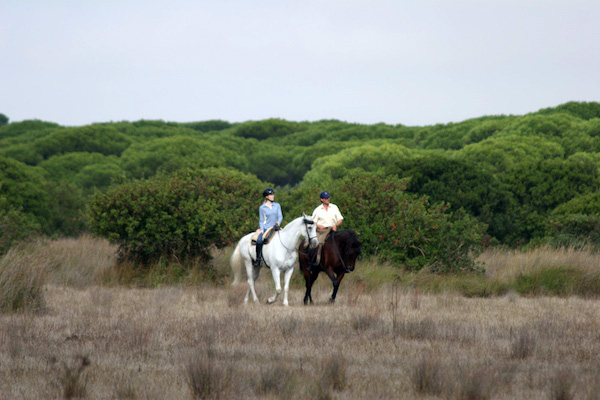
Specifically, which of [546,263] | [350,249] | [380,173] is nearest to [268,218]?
[350,249]

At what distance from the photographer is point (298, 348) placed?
10.9m

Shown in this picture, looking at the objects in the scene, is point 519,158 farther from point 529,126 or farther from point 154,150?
point 154,150

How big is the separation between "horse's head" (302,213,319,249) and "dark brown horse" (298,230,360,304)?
91 cm

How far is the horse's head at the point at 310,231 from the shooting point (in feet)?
52.8

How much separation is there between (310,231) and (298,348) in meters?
5.41

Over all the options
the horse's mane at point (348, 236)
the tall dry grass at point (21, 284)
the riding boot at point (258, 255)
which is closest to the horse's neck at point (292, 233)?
the riding boot at point (258, 255)

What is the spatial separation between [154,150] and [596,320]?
239ft

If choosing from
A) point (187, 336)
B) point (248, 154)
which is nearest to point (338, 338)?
point (187, 336)

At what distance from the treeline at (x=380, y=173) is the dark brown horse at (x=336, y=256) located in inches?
213

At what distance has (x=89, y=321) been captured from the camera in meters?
13.4

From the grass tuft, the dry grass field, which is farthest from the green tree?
the grass tuft

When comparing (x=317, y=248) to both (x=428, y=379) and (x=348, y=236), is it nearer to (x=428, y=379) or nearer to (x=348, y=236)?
(x=348, y=236)

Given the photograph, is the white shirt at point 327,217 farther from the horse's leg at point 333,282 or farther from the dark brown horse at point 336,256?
the horse's leg at point 333,282

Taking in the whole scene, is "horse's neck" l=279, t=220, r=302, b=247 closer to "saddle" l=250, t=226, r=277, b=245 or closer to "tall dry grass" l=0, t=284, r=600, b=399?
"saddle" l=250, t=226, r=277, b=245
